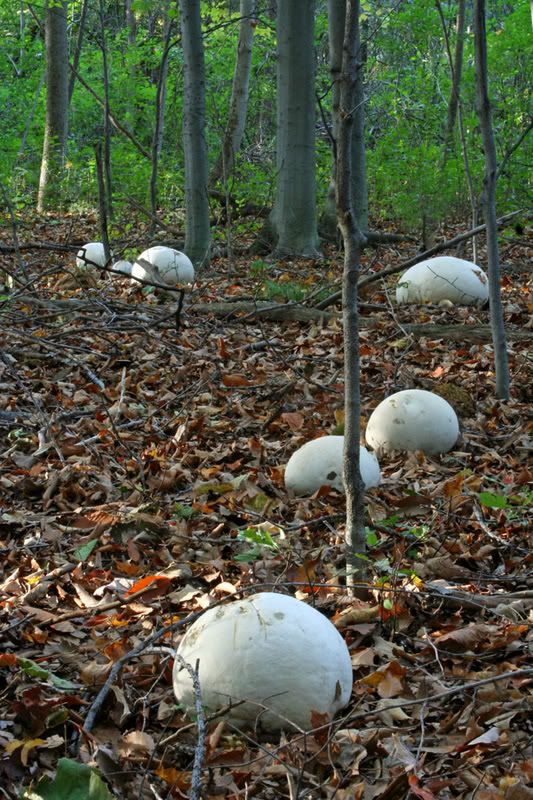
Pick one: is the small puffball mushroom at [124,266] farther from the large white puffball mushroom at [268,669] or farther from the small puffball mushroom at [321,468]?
the large white puffball mushroom at [268,669]

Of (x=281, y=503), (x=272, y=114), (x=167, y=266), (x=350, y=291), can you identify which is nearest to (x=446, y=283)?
(x=167, y=266)

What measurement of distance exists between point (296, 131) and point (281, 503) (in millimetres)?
7368

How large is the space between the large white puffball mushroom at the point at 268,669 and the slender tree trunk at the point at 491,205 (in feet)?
12.4

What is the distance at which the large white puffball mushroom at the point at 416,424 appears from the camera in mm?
5527

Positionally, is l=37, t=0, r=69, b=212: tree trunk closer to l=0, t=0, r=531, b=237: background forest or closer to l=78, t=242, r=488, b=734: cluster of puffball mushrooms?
l=0, t=0, r=531, b=237: background forest

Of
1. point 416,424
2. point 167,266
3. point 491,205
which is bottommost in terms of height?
point 416,424

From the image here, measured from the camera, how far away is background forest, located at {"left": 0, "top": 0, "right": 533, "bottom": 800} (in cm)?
274

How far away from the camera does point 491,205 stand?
6.11 m

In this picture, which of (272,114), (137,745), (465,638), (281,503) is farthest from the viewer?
(272,114)

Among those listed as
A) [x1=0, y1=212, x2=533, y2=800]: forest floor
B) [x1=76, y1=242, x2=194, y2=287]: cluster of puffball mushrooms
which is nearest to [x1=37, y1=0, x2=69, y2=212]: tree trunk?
[x1=76, y1=242, x2=194, y2=287]: cluster of puffball mushrooms

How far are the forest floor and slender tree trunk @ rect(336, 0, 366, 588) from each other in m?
0.16

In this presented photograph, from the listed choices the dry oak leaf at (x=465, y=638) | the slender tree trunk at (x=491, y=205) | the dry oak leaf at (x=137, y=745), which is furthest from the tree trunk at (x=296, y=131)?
the dry oak leaf at (x=137, y=745)

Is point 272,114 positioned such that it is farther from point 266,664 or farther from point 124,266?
point 266,664

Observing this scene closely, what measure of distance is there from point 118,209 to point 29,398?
10.7m
